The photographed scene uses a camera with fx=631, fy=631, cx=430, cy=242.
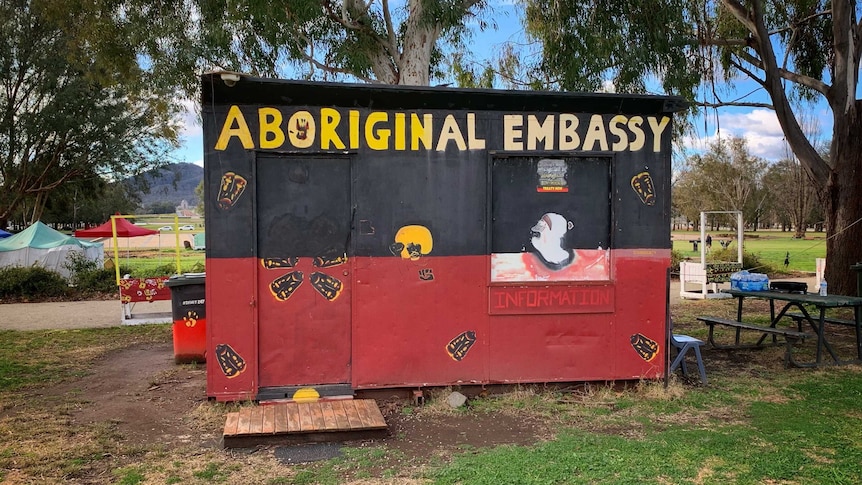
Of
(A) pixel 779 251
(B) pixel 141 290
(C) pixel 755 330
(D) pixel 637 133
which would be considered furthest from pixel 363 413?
Result: (A) pixel 779 251

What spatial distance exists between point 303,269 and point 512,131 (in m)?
2.46

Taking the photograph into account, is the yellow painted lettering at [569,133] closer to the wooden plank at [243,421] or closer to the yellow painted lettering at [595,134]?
the yellow painted lettering at [595,134]

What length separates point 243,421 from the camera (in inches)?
207

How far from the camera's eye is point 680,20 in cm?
1139

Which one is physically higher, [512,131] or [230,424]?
[512,131]

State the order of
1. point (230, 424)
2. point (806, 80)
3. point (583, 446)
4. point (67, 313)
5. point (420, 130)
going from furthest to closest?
point (67, 313), point (806, 80), point (420, 130), point (230, 424), point (583, 446)

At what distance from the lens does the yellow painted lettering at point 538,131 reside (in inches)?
249

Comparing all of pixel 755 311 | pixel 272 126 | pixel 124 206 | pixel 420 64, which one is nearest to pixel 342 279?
pixel 272 126

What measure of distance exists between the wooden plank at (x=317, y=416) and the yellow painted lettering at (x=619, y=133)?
12.6ft

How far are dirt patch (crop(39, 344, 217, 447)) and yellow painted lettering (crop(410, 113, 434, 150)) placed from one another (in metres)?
3.24

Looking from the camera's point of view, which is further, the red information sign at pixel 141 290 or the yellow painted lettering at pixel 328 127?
the red information sign at pixel 141 290

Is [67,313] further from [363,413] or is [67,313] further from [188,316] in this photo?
[363,413]

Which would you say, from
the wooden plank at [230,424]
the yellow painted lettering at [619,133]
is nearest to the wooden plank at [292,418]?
the wooden plank at [230,424]

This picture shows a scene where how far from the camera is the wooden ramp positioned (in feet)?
16.4
